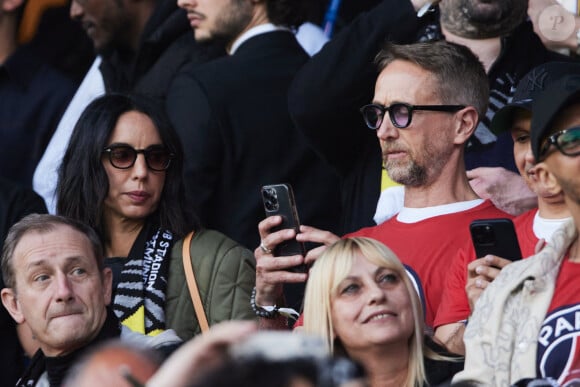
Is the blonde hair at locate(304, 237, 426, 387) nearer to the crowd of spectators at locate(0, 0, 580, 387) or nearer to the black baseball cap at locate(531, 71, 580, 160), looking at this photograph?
the crowd of spectators at locate(0, 0, 580, 387)

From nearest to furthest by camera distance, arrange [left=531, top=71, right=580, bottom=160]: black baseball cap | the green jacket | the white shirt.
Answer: [left=531, top=71, right=580, bottom=160]: black baseball cap, the green jacket, the white shirt

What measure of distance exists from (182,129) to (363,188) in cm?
91

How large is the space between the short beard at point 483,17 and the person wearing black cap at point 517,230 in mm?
741

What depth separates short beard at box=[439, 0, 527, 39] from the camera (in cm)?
577

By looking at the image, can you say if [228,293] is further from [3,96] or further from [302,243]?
[3,96]

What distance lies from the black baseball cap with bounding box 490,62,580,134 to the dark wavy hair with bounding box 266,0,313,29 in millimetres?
1864

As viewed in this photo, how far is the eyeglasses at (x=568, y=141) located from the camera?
4082mm

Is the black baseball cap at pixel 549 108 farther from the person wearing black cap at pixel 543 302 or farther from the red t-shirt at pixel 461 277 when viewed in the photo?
the red t-shirt at pixel 461 277

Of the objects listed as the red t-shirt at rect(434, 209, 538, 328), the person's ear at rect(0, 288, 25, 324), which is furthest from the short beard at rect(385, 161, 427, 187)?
the person's ear at rect(0, 288, 25, 324)

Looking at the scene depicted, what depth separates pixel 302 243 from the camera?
16.9ft

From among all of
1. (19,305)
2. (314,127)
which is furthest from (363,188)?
(19,305)

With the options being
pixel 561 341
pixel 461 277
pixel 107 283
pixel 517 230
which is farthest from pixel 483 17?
pixel 561 341

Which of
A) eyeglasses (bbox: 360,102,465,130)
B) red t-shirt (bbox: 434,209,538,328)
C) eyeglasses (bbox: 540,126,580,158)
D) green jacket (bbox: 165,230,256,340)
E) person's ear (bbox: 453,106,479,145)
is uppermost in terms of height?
eyeglasses (bbox: 540,126,580,158)

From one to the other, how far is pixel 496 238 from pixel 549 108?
0.58m
